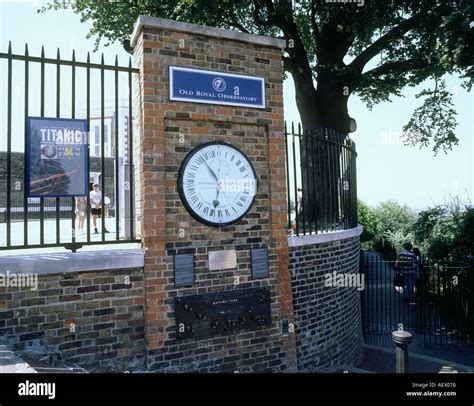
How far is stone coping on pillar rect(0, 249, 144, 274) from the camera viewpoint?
3.73 meters

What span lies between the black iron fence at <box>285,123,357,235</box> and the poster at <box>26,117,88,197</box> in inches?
98.7

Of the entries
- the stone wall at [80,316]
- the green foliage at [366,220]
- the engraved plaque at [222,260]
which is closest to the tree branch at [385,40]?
the engraved plaque at [222,260]

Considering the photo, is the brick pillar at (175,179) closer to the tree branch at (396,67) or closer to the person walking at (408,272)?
the person walking at (408,272)

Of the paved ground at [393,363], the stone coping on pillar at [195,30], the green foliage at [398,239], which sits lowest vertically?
the paved ground at [393,363]

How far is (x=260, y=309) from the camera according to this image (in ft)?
15.8

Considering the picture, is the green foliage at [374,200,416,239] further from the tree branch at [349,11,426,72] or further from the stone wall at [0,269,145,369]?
the stone wall at [0,269,145,369]

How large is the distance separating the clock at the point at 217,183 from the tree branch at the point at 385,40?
7.19 m

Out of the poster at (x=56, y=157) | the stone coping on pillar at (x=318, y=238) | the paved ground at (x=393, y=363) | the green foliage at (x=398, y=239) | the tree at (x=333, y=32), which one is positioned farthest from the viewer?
the green foliage at (x=398, y=239)

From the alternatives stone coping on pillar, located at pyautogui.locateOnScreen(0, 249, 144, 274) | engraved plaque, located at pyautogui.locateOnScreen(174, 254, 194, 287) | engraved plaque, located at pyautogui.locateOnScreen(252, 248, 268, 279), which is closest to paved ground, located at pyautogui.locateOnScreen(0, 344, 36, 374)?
stone coping on pillar, located at pyautogui.locateOnScreen(0, 249, 144, 274)

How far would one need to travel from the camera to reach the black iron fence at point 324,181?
567 centimetres
